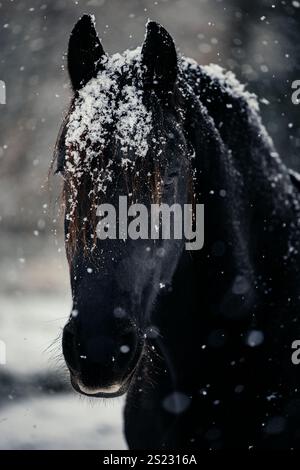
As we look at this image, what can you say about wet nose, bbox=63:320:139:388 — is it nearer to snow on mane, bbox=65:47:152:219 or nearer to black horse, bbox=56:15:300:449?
black horse, bbox=56:15:300:449

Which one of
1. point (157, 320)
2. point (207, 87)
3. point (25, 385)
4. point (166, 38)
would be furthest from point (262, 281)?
point (25, 385)

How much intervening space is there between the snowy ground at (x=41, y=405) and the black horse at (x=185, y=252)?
49 centimetres

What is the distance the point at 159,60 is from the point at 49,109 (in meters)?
13.8

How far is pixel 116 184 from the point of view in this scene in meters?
1.75

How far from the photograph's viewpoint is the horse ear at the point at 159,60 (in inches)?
76.3

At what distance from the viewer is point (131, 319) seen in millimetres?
1714

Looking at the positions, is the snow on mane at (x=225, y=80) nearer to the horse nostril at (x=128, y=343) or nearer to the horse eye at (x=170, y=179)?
the horse eye at (x=170, y=179)

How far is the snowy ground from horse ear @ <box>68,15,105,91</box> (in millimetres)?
1185
